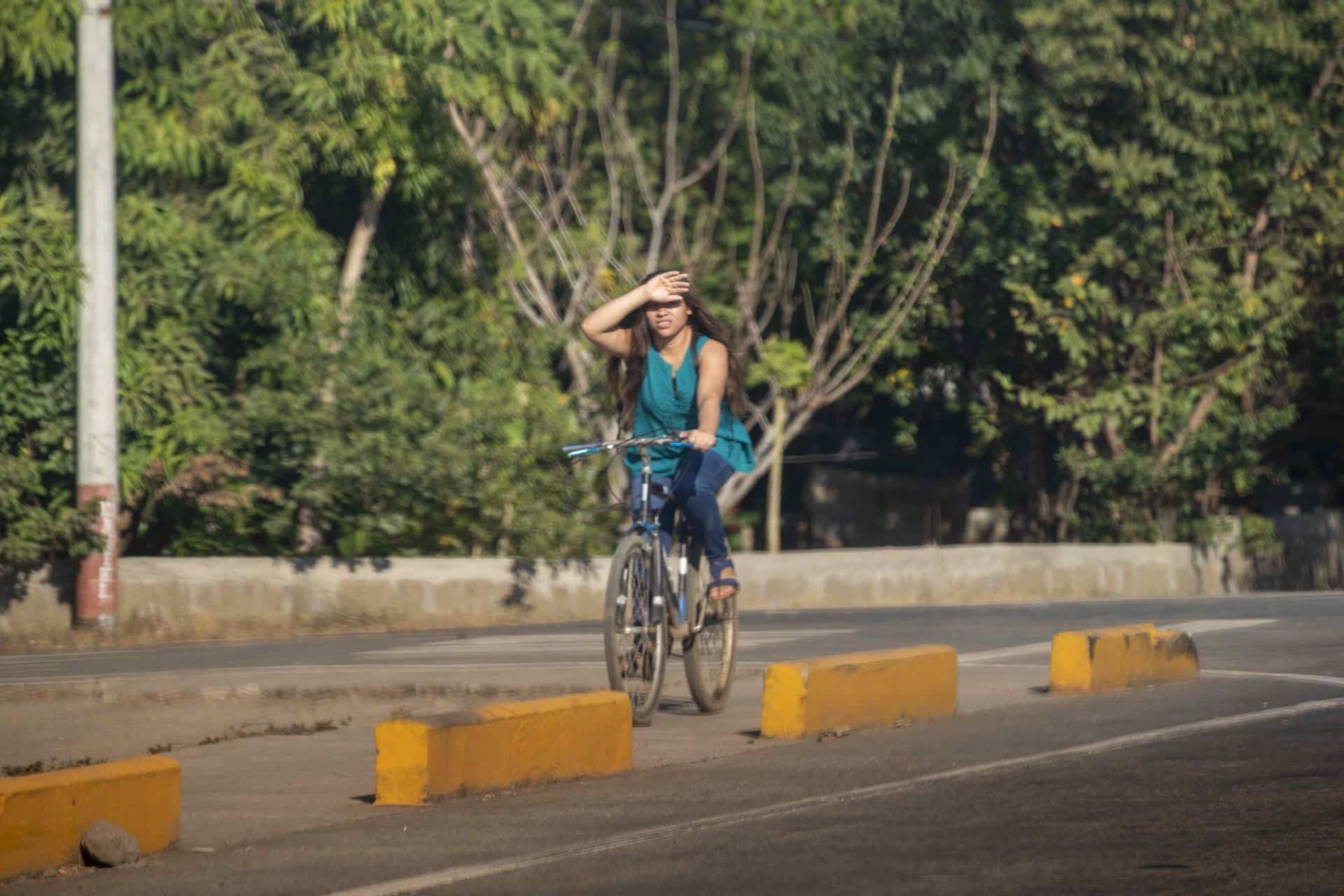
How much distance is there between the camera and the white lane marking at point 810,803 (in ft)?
18.6

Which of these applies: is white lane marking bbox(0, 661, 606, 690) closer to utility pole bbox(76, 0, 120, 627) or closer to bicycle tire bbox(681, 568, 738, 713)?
bicycle tire bbox(681, 568, 738, 713)

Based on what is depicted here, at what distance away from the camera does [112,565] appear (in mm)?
14688

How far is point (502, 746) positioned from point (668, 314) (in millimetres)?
2544

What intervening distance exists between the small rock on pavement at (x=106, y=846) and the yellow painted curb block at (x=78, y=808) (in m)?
0.03

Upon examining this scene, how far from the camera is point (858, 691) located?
890cm

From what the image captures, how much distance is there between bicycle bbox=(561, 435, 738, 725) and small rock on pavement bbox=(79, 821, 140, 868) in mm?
2784

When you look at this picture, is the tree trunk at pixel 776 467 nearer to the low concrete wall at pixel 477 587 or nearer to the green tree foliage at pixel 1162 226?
the low concrete wall at pixel 477 587

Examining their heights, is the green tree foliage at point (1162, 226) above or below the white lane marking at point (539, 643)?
above

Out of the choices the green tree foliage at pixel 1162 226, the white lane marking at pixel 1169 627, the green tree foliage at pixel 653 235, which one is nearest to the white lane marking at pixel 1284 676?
the white lane marking at pixel 1169 627

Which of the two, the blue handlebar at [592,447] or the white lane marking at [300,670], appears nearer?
the blue handlebar at [592,447]

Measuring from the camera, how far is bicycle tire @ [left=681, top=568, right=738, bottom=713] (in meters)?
9.27

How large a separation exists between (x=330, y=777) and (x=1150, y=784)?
9.59 ft

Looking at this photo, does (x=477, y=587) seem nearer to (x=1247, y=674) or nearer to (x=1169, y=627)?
(x=1169, y=627)

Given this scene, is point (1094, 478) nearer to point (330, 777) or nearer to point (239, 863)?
point (330, 777)
